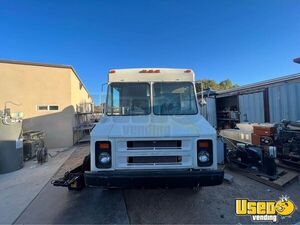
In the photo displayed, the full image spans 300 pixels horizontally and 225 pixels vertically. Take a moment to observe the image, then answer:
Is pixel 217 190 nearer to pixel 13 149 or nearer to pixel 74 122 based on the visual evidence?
pixel 13 149

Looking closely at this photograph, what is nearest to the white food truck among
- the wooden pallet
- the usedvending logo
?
the usedvending logo

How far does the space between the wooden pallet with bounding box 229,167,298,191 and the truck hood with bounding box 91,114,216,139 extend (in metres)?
2.43

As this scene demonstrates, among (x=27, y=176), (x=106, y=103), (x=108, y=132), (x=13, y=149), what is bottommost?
(x=27, y=176)

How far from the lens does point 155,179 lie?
2.89 m

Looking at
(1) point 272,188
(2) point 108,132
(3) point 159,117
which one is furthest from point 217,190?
(2) point 108,132

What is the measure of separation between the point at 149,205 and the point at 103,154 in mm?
1498

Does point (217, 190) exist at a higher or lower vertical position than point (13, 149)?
lower

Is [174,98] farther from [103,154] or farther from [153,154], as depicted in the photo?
[103,154]

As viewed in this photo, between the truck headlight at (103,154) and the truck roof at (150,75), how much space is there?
153 cm

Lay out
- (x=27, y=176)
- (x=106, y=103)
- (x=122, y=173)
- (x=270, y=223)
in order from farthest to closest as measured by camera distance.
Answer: (x=27, y=176) < (x=106, y=103) < (x=270, y=223) < (x=122, y=173)

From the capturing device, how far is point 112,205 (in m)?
3.86

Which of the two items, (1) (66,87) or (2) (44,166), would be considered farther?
(1) (66,87)

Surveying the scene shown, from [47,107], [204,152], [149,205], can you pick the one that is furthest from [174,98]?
[47,107]

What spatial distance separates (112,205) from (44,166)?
182 inches
